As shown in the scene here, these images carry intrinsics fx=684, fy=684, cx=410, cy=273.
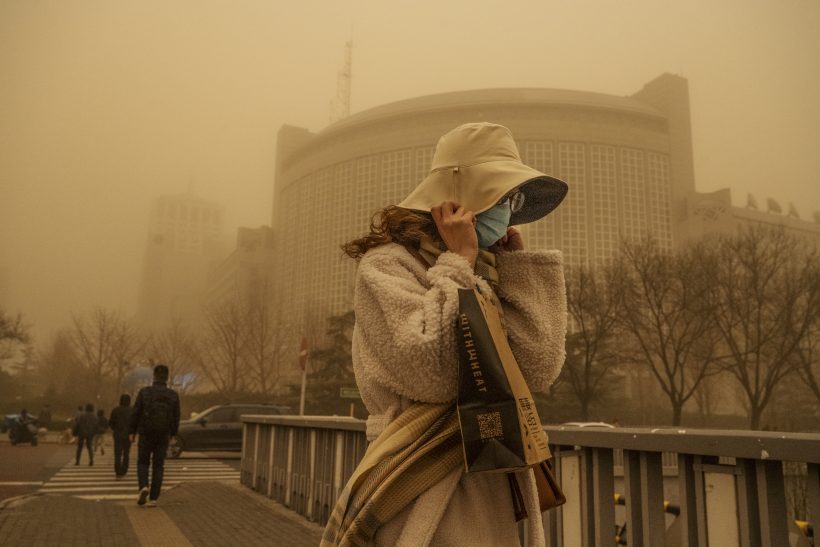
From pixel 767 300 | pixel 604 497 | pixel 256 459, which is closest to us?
pixel 604 497

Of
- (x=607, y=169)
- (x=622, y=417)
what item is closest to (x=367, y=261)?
(x=622, y=417)

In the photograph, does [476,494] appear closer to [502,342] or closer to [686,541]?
[502,342]

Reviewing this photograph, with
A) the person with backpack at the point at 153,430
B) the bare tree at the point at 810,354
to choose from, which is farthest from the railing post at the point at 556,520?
the bare tree at the point at 810,354

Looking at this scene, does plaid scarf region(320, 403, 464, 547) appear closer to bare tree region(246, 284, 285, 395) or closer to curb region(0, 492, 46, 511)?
curb region(0, 492, 46, 511)

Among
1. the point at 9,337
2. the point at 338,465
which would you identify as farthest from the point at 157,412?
the point at 9,337

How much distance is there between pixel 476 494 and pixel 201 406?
44670mm

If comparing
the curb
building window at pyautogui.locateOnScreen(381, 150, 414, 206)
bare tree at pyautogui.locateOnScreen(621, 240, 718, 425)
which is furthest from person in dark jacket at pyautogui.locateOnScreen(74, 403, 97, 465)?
building window at pyautogui.locateOnScreen(381, 150, 414, 206)

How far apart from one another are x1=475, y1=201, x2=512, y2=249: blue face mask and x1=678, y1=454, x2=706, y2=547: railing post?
142cm

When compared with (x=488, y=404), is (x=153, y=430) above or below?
below

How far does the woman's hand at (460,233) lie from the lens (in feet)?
6.40

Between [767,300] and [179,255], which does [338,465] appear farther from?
[179,255]

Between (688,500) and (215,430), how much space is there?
64.8 ft

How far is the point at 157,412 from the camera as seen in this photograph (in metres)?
9.36

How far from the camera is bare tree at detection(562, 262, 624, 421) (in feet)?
116
